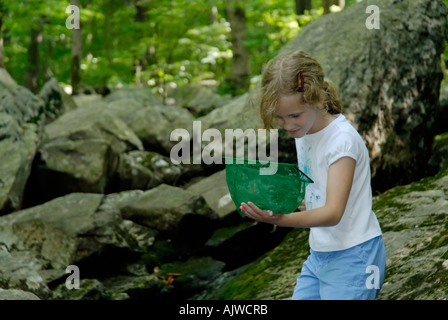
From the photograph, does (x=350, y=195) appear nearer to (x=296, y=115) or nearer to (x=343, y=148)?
(x=343, y=148)

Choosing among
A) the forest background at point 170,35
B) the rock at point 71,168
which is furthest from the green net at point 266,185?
the forest background at point 170,35

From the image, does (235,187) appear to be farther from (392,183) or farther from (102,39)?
(102,39)

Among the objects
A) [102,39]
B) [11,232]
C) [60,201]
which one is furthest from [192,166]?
[102,39]

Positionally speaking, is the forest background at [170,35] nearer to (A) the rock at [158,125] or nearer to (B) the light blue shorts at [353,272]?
(A) the rock at [158,125]

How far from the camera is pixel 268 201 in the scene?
221 centimetres

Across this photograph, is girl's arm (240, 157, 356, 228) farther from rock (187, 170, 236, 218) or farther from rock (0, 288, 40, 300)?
rock (187, 170, 236, 218)

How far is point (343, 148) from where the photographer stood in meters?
2.21

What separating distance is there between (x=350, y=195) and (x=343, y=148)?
255 mm

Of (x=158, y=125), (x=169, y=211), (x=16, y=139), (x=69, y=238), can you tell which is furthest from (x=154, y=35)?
(x=69, y=238)

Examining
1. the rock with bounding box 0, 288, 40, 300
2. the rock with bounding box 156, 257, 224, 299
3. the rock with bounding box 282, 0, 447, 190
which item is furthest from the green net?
the rock with bounding box 282, 0, 447, 190

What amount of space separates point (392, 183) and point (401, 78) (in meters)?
1.15

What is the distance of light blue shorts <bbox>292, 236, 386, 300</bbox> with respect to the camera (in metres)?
2.31

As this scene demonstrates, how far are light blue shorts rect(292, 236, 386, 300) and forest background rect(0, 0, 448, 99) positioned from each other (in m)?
6.99

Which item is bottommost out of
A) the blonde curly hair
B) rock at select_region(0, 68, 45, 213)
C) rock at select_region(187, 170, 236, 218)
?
rock at select_region(187, 170, 236, 218)
